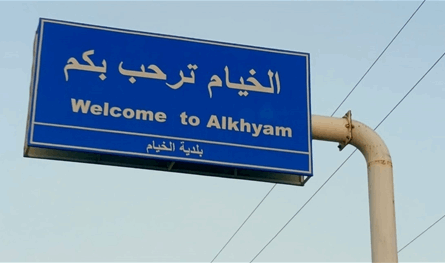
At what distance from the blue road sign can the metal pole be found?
194 mm

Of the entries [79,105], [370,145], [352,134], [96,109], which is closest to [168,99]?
[96,109]

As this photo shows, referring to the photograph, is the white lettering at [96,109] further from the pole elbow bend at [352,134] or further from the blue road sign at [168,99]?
the pole elbow bend at [352,134]

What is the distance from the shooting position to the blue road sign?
25.3ft

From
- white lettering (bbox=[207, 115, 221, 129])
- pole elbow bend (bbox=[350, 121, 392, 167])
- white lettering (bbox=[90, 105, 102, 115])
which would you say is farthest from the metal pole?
white lettering (bbox=[90, 105, 102, 115])

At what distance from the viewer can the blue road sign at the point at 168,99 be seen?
7.70 meters

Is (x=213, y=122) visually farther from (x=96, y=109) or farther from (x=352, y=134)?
(x=352, y=134)

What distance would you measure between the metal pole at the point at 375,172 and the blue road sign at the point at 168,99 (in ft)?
0.64

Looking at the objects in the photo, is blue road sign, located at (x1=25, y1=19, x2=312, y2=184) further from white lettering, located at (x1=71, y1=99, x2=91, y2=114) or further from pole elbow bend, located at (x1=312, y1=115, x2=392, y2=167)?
pole elbow bend, located at (x1=312, y1=115, x2=392, y2=167)

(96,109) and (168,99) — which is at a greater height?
(168,99)

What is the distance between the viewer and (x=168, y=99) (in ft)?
26.2

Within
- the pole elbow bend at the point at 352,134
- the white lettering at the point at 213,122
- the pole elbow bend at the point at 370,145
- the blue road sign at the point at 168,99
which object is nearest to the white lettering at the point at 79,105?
the blue road sign at the point at 168,99

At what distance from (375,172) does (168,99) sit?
1794 millimetres

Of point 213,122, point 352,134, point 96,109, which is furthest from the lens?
point 352,134

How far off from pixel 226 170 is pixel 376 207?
4.12 ft
